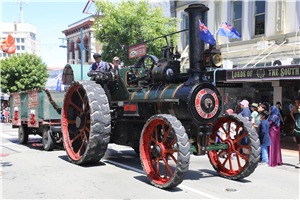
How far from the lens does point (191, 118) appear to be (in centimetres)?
610

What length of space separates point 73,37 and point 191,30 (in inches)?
1453

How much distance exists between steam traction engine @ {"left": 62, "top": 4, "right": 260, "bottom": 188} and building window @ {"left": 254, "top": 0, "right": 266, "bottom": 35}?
974cm

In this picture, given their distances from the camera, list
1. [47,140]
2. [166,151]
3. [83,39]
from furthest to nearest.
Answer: [83,39]
[47,140]
[166,151]

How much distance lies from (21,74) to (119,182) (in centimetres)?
3159

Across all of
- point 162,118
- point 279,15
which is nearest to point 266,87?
point 279,15

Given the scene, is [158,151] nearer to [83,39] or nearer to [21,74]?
[21,74]

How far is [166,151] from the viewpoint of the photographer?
19.2 ft

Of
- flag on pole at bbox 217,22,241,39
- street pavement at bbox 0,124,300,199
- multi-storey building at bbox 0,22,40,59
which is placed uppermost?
multi-storey building at bbox 0,22,40,59

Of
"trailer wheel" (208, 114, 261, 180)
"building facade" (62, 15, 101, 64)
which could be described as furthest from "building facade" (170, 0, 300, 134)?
"building facade" (62, 15, 101, 64)

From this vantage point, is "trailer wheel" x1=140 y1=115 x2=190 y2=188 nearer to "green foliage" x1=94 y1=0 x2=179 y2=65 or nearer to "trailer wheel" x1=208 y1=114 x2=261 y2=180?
"trailer wheel" x1=208 y1=114 x2=261 y2=180

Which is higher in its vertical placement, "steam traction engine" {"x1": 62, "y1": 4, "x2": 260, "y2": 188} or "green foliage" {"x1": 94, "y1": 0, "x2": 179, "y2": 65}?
"green foliage" {"x1": 94, "y1": 0, "x2": 179, "y2": 65}

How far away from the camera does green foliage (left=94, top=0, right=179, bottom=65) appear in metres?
18.6

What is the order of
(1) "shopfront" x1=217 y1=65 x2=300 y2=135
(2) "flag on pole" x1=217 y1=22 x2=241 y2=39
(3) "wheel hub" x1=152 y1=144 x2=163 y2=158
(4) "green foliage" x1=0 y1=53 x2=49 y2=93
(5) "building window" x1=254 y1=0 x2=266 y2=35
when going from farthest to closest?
(4) "green foliage" x1=0 y1=53 x2=49 y2=93, (5) "building window" x1=254 y1=0 x2=266 y2=35, (1) "shopfront" x1=217 y1=65 x2=300 y2=135, (2) "flag on pole" x1=217 y1=22 x2=241 y2=39, (3) "wheel hub" x1=152 y1=144 x2=163 y2=158

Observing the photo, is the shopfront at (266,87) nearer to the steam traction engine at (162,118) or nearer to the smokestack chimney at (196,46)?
the steam traction engine at (162,118)
